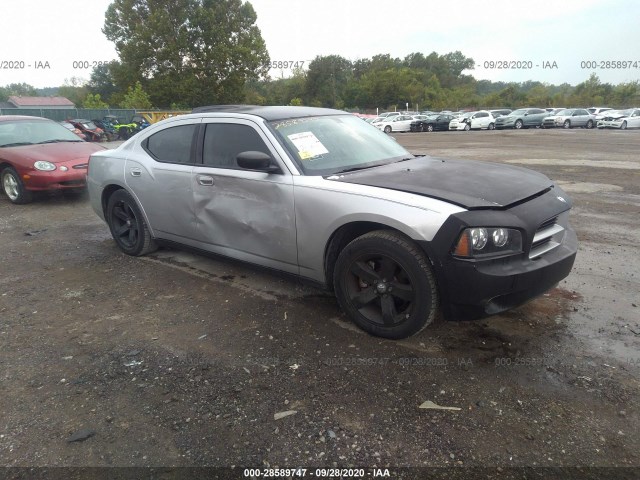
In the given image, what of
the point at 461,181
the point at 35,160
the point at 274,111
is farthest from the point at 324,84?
the point at 461,181

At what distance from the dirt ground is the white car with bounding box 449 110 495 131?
3271 centimetres

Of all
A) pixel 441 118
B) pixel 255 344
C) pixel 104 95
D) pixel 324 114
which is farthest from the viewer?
pixel 104 95

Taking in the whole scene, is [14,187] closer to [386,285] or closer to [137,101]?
[386,285]

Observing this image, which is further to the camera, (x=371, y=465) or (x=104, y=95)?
(x=104, y=95)

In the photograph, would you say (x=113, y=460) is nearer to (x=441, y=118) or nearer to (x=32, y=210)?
(x=32, y=210)

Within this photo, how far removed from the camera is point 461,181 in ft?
10.6

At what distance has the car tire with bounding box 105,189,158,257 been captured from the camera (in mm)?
5020

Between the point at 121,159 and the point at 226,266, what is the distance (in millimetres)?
1654

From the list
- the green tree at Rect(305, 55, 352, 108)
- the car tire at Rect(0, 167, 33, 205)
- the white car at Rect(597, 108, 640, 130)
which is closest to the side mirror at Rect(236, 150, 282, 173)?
the car tire at Rect(0, 167, 33, 205)

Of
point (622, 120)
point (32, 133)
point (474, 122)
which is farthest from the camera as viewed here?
point (474, 122)

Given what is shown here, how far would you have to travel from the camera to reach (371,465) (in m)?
2.16

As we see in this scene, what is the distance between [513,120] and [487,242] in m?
35.8

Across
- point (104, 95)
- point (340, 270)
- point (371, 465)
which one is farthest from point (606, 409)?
point (104, 95)

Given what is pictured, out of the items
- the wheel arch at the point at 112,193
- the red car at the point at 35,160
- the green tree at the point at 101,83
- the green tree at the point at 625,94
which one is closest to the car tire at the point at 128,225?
the wheel arch at the point at 112,193
